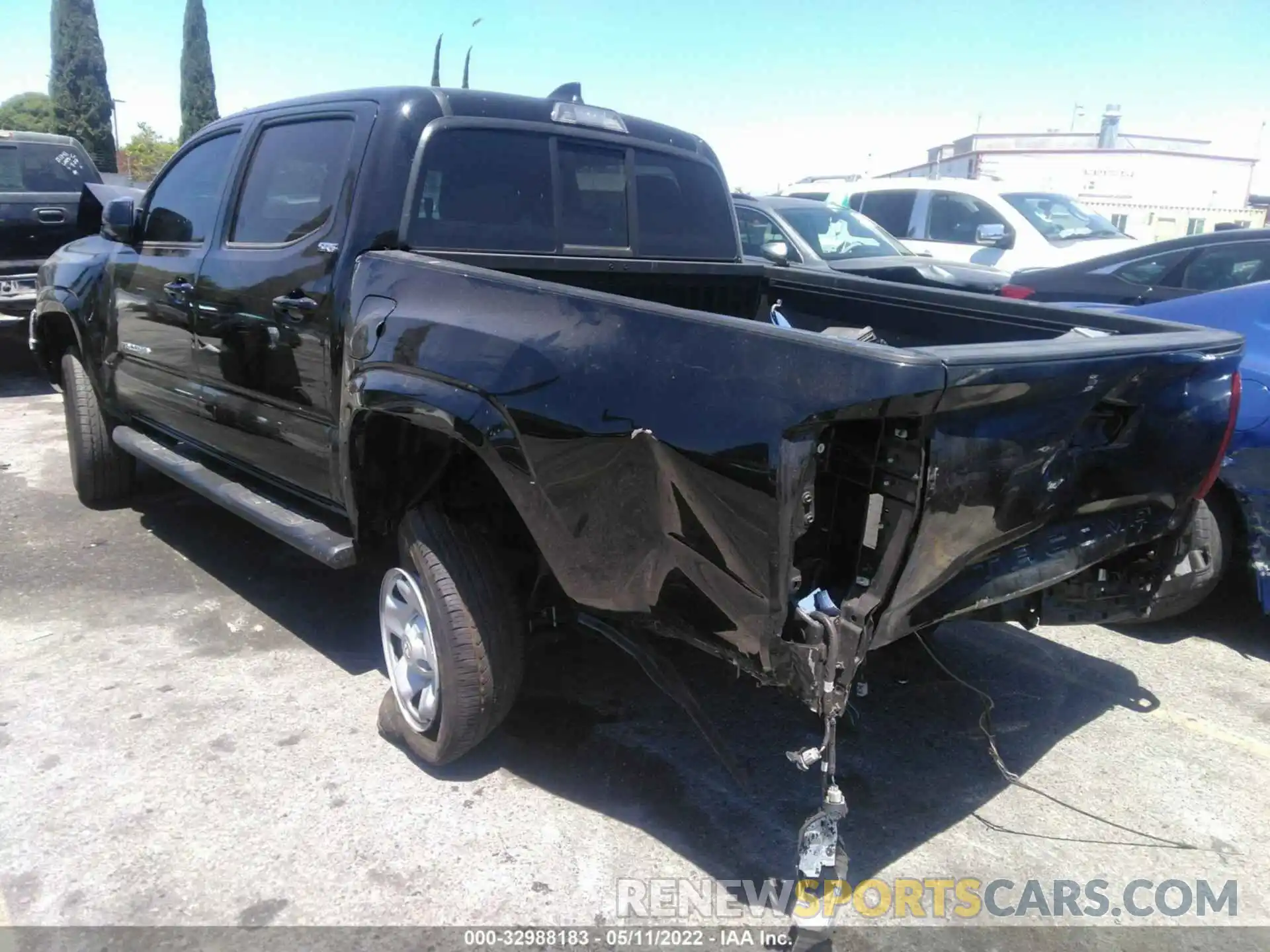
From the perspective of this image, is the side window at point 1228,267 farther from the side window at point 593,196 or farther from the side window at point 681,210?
the side window at point 593,196

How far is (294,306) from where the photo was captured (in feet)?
11.0

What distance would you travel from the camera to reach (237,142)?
4.09m

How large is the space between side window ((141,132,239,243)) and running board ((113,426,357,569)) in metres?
0.99

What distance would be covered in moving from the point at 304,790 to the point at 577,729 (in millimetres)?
908

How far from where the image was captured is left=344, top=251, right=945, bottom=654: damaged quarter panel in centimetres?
199

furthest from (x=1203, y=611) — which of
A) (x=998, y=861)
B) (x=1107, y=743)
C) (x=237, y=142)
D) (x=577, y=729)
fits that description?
(x=237, y=142)

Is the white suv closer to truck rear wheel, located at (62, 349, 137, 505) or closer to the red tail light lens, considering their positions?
the red tail light lens

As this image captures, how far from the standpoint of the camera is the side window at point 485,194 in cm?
336

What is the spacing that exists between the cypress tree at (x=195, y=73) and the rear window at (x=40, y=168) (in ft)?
108

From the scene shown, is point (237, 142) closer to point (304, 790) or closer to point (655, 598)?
point (304, 790)

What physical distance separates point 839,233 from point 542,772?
24.3ft

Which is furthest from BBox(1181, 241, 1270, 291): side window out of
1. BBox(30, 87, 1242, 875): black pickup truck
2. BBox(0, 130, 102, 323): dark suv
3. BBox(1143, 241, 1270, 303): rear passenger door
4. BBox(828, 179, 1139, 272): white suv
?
BBox(0, 130, 102, 323): dark suv

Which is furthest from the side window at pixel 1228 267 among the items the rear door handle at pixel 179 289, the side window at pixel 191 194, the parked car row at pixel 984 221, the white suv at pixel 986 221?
the rear door handle at pixel 179 289

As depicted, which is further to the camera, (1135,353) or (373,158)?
(373,158)
